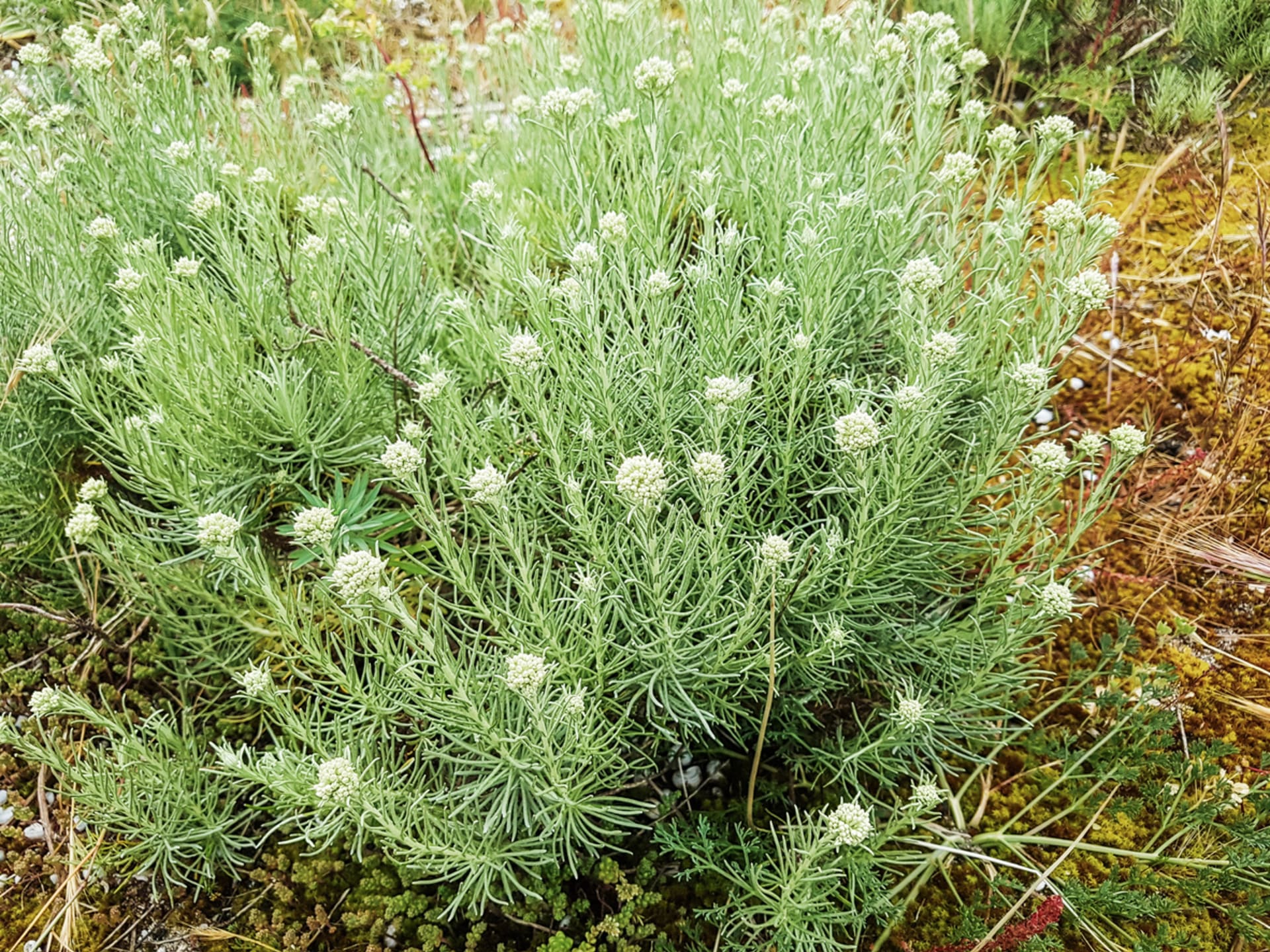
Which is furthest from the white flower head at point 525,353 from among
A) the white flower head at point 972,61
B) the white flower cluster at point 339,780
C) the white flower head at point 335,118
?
the white flower head at point 972,61

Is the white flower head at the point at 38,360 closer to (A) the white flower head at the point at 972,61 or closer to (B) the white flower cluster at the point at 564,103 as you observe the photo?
(B) the white flower cluster at the point at 564,103

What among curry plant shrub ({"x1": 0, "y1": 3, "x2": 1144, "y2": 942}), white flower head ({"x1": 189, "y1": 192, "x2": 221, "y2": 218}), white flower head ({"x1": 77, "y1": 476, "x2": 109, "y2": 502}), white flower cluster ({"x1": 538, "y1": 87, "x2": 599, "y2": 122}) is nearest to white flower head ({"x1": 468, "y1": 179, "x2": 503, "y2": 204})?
curry plant shrub ({"x1": 0, "y1": 3, "x2": 1144, "y2": 942})

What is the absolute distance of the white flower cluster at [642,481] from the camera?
5.79ft

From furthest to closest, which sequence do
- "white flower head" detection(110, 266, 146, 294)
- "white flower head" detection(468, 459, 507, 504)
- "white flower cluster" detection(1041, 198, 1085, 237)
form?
"white flower head" detection(110, 266, 146, 294), "white flower cluster" detection(1041, 198, 1085, 237), "white flower head" detection(468, 459, 507, 504)

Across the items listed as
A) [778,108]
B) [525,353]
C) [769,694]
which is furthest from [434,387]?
[778,108]

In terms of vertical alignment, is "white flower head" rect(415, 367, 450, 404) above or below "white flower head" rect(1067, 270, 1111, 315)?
below

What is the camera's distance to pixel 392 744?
2219mm

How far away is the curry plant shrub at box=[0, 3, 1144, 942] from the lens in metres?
2.08

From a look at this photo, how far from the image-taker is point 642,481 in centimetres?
177

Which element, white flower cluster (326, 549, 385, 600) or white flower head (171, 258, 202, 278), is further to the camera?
white flower head (171, 258, 202, 278)

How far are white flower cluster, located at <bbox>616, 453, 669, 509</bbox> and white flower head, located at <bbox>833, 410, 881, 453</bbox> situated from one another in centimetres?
43

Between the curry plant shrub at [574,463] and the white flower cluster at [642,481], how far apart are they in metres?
0.01

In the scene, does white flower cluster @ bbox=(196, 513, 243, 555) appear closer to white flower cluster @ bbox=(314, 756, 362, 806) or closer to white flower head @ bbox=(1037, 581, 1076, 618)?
white flower cluster @ bbox=(314, 756, 362, 806)

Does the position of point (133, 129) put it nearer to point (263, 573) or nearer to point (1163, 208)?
point (263, 573)
